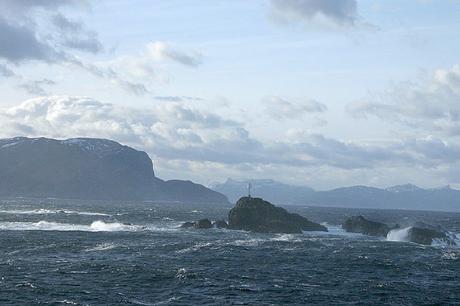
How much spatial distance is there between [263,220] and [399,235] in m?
33.2

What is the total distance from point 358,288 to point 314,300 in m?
8.83

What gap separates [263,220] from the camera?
144000mm

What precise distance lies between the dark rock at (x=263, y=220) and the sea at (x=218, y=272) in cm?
3067

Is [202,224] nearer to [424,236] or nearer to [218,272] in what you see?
[424,236]

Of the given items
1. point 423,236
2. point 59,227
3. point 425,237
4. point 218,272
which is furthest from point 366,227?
point 218,272

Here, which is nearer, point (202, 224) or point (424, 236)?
point (424, 236)

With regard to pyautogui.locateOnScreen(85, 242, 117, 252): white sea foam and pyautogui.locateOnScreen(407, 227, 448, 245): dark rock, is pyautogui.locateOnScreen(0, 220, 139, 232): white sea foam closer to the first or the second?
pyautogui.locateOnScreen(85, 242, 117, 252): white sea foam

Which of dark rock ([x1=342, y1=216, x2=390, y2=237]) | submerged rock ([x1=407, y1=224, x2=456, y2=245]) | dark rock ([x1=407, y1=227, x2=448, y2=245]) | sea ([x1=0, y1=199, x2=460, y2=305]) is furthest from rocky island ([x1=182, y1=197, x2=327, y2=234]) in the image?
sea ([x1=0, y1=199, x2=460, y2=305])

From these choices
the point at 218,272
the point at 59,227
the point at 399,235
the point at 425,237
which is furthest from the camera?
the point at 59,227

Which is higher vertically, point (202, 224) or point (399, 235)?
point (202, 224)

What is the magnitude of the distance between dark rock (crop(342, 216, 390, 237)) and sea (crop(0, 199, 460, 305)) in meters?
35.3

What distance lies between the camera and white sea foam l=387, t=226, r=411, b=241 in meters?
131

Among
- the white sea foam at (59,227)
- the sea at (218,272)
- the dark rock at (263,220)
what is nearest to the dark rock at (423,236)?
the sea at (218,272)

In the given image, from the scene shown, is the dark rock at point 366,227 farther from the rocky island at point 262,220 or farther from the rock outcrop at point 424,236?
the rock outcrop at point 424,236
